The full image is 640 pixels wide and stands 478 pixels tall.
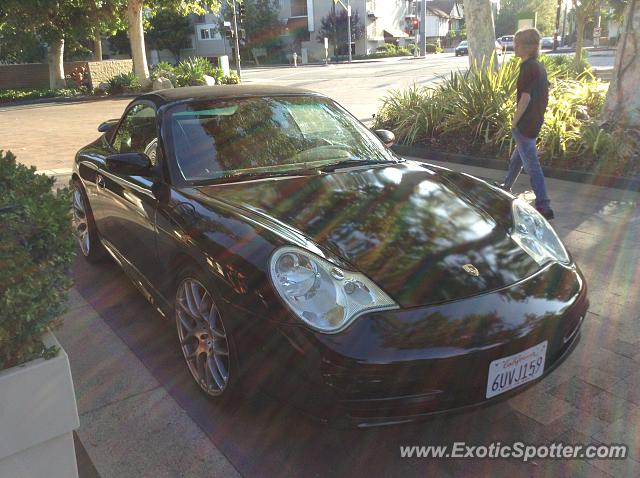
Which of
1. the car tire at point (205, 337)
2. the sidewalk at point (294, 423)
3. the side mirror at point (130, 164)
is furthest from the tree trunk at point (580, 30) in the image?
the car tire at point (205, 337)

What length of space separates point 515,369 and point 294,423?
1033mm

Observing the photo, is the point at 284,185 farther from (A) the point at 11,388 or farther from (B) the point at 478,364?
(A) the point at 11,388

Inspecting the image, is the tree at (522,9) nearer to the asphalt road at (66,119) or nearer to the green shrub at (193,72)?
the green shrub at (193,72)

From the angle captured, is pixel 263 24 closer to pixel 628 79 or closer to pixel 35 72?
pixel 35 72

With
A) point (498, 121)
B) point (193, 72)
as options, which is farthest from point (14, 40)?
point (498, 121)

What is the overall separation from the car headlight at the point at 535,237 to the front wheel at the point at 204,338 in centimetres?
148

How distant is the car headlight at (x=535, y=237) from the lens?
2758 mm

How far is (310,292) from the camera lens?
2283 mm

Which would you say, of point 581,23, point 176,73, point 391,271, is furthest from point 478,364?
point 176,73

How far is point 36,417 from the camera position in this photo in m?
1.76

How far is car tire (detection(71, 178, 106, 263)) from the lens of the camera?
4.66m

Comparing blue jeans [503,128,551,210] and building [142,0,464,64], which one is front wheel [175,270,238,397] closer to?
blue jeans [503,128,551,210]

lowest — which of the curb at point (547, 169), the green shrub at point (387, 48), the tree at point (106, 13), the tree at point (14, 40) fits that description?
the curb at point (547, 169)

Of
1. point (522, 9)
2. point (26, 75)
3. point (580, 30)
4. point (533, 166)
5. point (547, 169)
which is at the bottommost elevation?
point (547, 169)
